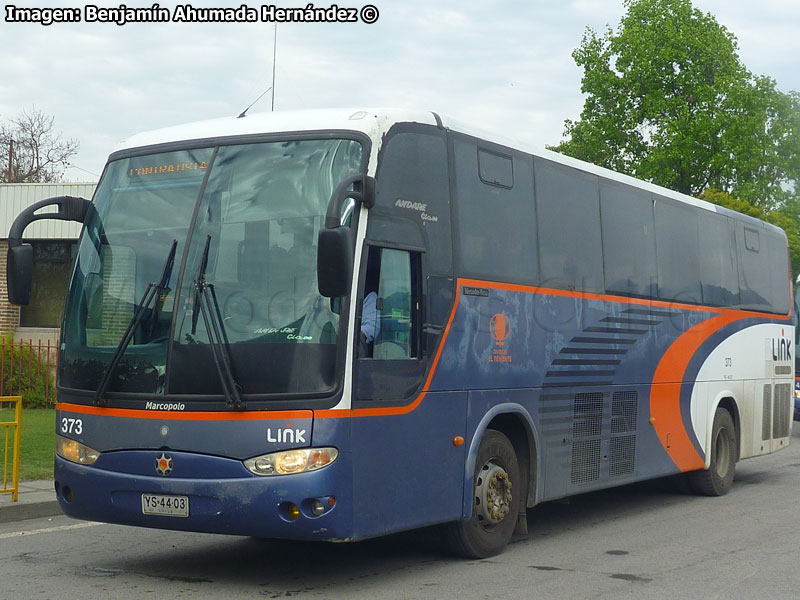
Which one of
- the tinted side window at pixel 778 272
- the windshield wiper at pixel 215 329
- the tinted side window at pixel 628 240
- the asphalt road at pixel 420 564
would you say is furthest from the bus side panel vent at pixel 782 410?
the windshield wiper at pixel 215 329

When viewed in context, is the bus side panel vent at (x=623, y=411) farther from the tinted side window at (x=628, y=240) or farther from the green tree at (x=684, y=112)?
the green tree at (x=684, y=112)

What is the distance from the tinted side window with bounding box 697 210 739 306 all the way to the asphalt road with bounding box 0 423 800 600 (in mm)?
3270

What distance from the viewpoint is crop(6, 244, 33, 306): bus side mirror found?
8008 mm

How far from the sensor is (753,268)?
49.5 feet

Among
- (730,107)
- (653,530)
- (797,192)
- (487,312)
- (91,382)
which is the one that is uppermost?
(730,107)

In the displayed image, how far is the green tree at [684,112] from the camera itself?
44.1 m

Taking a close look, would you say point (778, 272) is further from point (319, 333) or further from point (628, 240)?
point (319, 333)

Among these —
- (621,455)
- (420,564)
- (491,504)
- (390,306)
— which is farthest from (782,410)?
(390,306)

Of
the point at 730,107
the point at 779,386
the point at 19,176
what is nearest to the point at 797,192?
the point at 730,107

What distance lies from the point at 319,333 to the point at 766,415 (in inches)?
391

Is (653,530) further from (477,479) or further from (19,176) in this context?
(19,176)

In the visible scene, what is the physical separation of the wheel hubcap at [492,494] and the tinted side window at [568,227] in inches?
74.5

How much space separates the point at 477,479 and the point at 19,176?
2093 inches

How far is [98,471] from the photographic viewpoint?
771 cm
